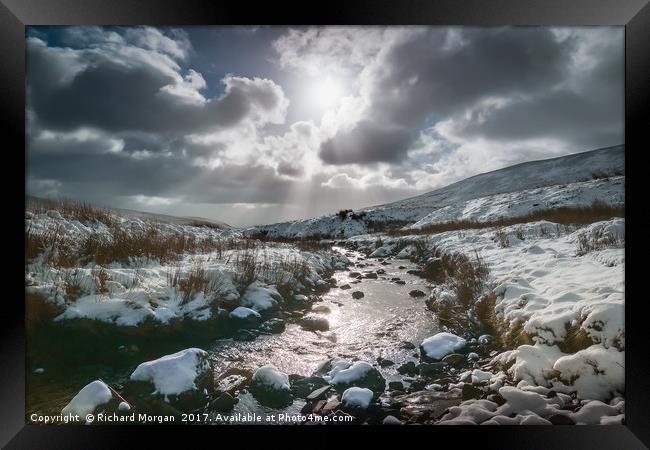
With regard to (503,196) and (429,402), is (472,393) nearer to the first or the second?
(429,402)

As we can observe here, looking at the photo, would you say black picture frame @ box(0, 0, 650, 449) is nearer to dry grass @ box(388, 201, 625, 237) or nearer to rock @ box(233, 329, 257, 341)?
dry grass @ box(388, 201, 625, 237)

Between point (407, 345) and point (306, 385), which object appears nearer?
point (306, 385)

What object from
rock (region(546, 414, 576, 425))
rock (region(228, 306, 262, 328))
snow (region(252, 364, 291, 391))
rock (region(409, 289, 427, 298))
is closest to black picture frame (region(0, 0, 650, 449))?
rock (region(546, 414, 576, 425))

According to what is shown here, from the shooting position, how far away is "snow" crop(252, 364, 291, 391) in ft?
6.96

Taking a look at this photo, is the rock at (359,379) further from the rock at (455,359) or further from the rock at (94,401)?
the rock at (94,401)

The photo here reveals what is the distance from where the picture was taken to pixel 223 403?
2.07 m

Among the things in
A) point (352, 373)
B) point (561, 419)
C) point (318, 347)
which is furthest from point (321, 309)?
point (561, 419)

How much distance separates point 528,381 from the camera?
6.63 feet

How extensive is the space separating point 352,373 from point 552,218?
2.70m

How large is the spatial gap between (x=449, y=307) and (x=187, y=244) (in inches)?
121

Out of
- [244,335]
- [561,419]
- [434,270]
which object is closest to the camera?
[561,419]

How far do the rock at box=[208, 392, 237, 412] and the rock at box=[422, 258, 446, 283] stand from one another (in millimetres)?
2448

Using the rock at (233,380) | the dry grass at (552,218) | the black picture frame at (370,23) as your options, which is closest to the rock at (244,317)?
the rock at (233,380)
